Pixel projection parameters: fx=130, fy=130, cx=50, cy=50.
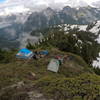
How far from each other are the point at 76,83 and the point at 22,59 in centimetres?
2163

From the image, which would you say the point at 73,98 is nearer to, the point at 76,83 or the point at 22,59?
the point at 76,83

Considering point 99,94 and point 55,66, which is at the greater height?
point 99,94

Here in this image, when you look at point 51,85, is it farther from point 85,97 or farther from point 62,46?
point 62,46

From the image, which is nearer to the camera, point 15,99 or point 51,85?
point 15,99

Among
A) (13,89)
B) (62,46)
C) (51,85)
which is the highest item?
(51,85)

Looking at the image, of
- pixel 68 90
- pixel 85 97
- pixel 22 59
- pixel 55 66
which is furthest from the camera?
pixel 22 59

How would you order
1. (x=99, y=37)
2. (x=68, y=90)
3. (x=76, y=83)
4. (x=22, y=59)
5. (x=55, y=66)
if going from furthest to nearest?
(x=99, y=37) < (x=22, y=59) < (x=55, y=66) < (x=76, y=83) < (x=68, y=90)

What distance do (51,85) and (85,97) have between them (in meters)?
2.18

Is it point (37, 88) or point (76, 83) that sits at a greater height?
point (76, 83)

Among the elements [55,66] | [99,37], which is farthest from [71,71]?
[99,37]

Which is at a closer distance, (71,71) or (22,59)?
(71,71)

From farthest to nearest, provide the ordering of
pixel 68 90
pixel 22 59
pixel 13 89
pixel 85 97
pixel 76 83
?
pixel 22 59, pixel 13 89, pixel 76 83, pixel 68 90, pixel 85 97

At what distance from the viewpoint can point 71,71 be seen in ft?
70.6

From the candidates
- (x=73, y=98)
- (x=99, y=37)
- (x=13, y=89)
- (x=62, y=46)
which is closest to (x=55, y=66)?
(x=13, y=89)
